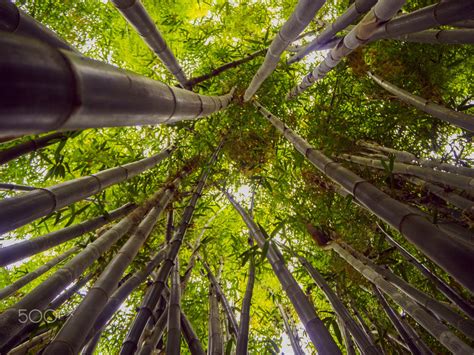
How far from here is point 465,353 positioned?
164 centimetres

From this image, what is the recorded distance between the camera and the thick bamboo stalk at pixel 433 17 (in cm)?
175

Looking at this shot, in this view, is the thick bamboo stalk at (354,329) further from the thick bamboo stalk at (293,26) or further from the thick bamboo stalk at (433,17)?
the thick bamboo stalk at (433,17)

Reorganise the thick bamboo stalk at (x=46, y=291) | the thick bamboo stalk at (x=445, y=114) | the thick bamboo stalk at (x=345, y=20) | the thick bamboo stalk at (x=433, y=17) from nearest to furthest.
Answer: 1. the thick bamboo stalk at (x=46, y=291)
2. the thick bamboo stalk at (x=433, y=17)
3. the thick bamboo stalk at (x=345, y=20)
4. the thick bamboo stalk at (x=445, y=114)

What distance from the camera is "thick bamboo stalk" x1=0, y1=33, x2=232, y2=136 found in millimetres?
495

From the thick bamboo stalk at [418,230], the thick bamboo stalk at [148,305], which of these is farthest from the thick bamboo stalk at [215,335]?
the thick bamboo stalk at [418,230]

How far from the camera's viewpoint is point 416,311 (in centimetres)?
213

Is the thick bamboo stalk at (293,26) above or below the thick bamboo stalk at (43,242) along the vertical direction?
above

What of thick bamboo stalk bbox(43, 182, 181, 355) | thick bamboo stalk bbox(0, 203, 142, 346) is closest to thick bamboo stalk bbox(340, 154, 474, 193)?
thick bamboo stalk bbox(43, 182, 181, 355)

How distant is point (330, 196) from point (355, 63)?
1835 millimetres

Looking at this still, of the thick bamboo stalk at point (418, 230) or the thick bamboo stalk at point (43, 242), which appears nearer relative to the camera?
the thick bamboo stalk at point (418, 230)

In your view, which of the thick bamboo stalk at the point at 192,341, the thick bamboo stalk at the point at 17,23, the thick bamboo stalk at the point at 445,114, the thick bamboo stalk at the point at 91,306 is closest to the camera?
the thick bamboo stalk at the point at 91,306

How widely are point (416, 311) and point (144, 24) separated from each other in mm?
2754

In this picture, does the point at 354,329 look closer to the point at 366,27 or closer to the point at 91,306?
the point at 91,306

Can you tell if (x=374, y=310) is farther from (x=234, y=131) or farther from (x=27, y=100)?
(x=27, y=100)
